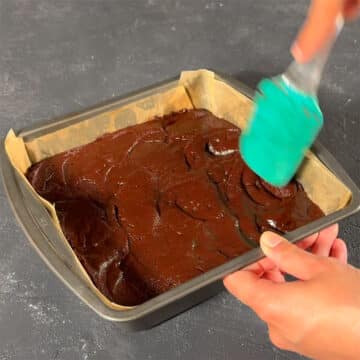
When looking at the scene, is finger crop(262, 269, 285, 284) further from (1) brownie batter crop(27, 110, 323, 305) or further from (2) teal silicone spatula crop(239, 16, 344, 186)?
(2) teal silicone spatula crop(239, 16, 344, 186)

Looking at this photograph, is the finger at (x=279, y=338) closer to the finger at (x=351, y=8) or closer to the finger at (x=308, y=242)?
the finger at (x=308, y=242)

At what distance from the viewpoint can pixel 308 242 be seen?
1145 millimetres

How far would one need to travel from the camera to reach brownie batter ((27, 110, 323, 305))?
3.66 ft

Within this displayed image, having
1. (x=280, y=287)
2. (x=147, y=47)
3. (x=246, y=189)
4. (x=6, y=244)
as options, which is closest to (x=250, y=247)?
(x=246, y=189)

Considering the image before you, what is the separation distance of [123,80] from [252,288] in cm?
85

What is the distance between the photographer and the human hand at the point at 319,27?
32.2 inches

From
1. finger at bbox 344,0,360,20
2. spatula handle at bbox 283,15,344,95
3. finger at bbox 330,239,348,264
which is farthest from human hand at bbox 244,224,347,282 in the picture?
finger at bbox 344,0,360,20

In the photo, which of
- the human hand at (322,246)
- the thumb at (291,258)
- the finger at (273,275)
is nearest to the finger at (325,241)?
the human hand at (322,246)

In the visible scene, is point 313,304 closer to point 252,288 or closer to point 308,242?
point 252,288

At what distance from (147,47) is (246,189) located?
2.12 ft

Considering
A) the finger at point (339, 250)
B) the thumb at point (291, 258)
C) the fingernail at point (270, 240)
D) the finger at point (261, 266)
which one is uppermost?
the thumb at point (291, 258)

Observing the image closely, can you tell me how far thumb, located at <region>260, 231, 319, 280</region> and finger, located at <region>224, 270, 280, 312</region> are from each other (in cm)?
4

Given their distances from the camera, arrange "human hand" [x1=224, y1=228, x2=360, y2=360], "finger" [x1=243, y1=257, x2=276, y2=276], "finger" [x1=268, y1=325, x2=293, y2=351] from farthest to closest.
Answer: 1. "finger" [x1=243, y1=257, x2=276, y2=276]
2. "finger" [x1=268, y1=325, x2=293, y2=351]
3. "human hand" [x1=224, y1=228, x2=360, y2=360]

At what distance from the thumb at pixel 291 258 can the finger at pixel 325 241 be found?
0.68 feet
